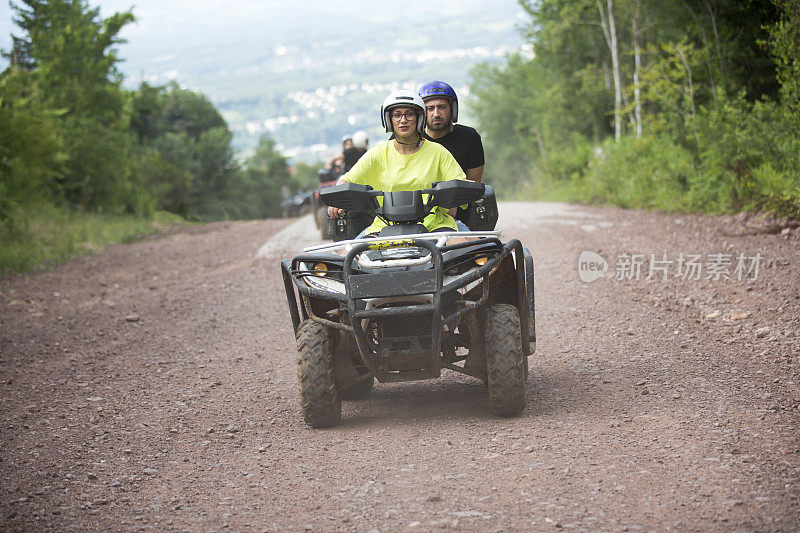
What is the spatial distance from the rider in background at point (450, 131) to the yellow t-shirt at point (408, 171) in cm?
109

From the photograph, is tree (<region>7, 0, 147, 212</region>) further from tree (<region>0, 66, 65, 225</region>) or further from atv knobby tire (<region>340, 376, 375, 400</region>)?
atv knobby tire (<region>340, 376, 375, 400</region>)

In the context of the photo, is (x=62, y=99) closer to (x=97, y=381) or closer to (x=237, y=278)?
(x=237, y=278)

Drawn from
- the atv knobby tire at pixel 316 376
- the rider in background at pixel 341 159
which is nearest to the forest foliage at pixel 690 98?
the rider in background at pixel 341 159

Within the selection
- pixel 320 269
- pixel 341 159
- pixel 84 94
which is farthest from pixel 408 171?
pixel 84 94

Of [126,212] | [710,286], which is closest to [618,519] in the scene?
[710,286]

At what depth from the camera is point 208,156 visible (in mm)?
65125

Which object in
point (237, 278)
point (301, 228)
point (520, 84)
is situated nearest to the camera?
point (237, 278)

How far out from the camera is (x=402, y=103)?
5.99 meters

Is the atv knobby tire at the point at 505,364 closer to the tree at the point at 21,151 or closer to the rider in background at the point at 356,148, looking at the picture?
the rider in background at the point at 356,148

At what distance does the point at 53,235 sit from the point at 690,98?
15679 millimetres

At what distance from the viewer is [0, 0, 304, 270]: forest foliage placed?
21031 mm

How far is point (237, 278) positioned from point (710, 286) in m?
7.97

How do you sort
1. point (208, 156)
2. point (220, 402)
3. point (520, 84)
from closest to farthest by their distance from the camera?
point (220, 402), point (208, 156), point (520, 84)

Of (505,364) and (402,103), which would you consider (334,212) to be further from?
(505,364)
